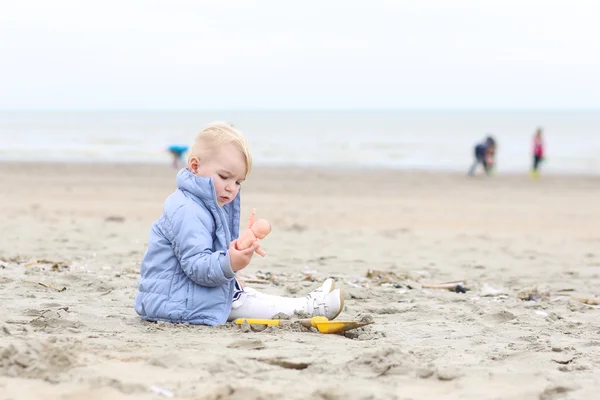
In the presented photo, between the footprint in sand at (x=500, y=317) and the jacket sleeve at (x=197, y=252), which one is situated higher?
the jacket sleeve at (x=197, y=252)

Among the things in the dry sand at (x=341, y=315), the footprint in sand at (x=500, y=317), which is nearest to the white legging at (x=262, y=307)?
the dry sand at (x=341, y=315)

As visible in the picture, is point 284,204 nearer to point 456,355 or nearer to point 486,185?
point 486,185

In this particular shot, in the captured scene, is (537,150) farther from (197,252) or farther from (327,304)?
(197,252)

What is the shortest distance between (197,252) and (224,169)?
45 centimetres

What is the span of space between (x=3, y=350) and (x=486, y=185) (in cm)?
1725

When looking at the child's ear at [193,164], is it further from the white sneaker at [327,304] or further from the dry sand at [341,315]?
the white sneaker at [327,304]

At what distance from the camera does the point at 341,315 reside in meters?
4.47

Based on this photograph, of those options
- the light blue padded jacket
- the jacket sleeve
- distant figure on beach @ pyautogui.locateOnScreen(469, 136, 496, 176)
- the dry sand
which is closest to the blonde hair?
the light blue padded jacket

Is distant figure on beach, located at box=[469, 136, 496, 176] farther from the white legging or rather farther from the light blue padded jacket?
the light blue padded jacket

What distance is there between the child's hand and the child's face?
0.36 meters

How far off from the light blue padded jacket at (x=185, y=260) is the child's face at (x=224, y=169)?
2.2 inches

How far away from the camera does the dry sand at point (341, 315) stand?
8.93 feet

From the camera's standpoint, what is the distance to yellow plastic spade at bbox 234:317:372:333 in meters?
3.74

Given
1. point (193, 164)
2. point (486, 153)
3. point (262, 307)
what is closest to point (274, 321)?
point (262, 307)
